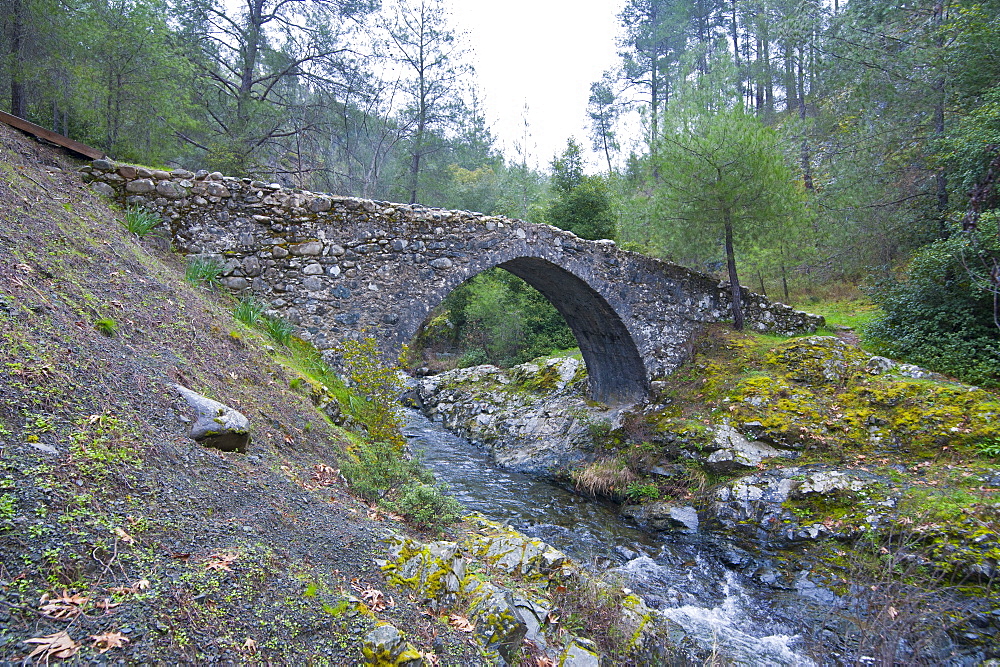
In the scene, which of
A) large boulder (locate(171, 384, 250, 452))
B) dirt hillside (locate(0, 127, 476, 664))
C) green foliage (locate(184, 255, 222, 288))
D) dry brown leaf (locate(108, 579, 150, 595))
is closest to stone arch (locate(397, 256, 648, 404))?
green foliage (locate(184, 255, 222, 288))

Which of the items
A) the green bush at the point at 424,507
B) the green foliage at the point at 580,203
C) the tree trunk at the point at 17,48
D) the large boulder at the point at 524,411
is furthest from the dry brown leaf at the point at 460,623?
the green foliage at the point at 580,203

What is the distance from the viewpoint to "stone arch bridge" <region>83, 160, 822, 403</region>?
23.4 ft

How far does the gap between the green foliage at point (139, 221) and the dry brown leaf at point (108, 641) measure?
6162 mm

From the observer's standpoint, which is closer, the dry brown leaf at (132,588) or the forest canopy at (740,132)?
the dry brown leaf at (132,588)

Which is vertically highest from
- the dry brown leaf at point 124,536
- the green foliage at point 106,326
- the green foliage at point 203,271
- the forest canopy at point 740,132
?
the forest canopy at point 740,132

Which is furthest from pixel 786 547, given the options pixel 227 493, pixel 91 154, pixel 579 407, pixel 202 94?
pixel 202 94

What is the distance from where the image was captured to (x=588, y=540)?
800 cm

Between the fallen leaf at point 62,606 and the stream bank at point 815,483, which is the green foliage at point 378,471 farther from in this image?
the stream bank at point 815,483

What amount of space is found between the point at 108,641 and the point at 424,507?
9.88 ft

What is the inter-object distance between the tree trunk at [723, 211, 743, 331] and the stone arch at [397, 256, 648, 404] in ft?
8.72

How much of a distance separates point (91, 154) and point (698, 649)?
9501 millimetres

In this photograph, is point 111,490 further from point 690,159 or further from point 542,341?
point 542,341

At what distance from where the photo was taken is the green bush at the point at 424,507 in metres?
4.58

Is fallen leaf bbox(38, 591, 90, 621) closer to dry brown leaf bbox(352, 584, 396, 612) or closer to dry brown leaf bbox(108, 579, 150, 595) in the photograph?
dry brown leaf bbox(108, 579, 150, 595)
